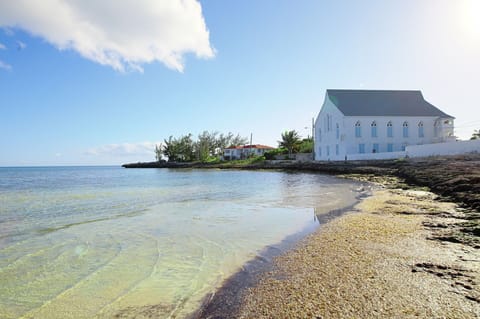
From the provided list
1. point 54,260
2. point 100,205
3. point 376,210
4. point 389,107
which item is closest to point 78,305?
point 54,260

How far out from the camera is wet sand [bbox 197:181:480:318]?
3.49 meters

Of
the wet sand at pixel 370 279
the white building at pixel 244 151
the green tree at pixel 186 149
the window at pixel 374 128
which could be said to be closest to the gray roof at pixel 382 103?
the window at pixel 374 128

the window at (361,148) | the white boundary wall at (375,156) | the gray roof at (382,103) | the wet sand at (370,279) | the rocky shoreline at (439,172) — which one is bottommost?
the wet sand at (370,279)

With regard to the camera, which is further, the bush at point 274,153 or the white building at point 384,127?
the bush at point 274,153

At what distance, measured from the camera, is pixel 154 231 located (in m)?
8.35

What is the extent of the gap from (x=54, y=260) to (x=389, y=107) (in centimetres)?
4416

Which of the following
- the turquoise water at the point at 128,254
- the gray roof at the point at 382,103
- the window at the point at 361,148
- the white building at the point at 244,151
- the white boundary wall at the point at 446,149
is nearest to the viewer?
the turquoise water at the point at 128,254

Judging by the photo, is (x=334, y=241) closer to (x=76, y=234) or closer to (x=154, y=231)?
(x=154, y=231)

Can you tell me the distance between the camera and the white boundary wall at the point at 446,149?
24078 mm

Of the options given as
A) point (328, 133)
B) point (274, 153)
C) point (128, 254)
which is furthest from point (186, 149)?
point (128, 254)

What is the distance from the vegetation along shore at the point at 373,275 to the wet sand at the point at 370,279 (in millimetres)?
10

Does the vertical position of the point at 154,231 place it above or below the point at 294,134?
below

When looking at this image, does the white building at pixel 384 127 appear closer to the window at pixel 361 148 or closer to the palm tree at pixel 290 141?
the window at pixel 361 148

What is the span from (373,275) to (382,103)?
4325 cm
